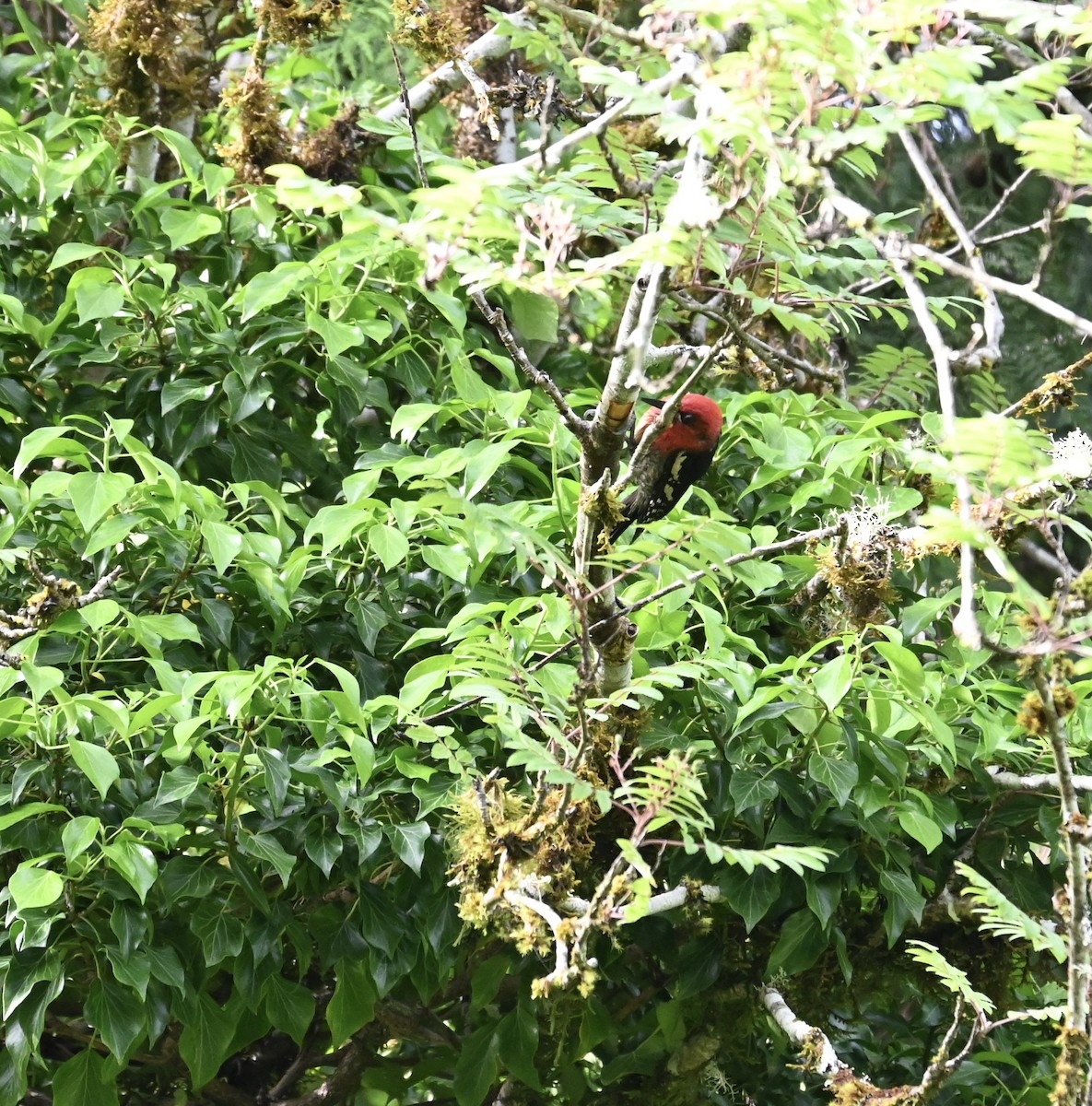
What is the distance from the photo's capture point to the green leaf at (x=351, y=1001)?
193cm

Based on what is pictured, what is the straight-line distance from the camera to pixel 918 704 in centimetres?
181

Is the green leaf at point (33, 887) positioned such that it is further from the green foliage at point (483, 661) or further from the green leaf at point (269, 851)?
the green leaf at point (269, 851)

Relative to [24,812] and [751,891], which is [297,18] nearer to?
[24,812]

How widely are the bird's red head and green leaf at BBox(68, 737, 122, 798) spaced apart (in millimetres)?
1053

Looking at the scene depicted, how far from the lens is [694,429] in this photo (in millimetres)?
2328

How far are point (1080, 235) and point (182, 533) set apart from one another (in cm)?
427

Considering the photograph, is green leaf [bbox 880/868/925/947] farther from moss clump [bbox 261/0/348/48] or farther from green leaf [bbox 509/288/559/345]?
moss clump [bbox 261/0/348/48]

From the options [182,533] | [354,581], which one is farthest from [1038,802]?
[182,533]

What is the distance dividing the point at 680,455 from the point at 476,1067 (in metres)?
1.09

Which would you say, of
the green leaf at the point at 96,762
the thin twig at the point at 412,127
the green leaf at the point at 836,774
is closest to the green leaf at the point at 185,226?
the thin twig at the point at 412,127

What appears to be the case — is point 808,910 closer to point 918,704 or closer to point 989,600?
point 918,704

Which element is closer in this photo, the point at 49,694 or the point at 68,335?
the point at 49,694

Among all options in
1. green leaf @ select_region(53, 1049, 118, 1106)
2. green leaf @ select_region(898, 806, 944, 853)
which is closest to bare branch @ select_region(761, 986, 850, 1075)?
green leaf @ select_region(898, 806, 944, 853)

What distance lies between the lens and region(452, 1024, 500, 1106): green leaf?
81.5 inches
